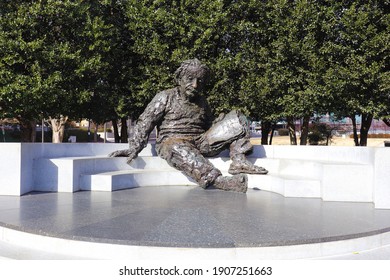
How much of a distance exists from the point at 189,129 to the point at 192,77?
118 cm

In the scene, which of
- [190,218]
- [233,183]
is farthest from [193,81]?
[190,218]

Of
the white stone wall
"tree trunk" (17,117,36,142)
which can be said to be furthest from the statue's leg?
"tree trunk" (17,117,36,142)

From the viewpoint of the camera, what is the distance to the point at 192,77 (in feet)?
→ 26.9

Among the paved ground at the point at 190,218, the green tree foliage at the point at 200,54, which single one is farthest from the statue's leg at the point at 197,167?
the green tree foliage at the point at 200,54

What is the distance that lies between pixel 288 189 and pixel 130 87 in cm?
1053

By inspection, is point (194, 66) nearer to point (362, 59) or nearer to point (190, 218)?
point (190, 218)

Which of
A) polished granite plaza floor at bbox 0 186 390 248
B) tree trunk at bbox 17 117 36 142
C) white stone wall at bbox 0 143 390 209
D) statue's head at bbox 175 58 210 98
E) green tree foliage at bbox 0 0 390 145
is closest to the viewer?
polished granite plaza floor at bbox 0 186 390 248

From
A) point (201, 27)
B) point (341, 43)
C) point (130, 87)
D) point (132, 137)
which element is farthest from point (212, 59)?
point (132, 137)

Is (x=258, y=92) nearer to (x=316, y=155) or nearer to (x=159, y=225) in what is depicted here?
(x=316, y=155)

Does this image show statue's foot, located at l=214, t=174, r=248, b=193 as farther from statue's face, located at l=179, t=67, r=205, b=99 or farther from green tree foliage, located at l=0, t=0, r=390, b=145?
green tree foliage, located at l=0, t=0, r=390, b=145

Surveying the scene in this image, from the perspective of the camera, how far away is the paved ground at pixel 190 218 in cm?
413

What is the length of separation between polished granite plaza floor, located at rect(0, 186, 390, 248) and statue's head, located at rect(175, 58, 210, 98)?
2.36 meters

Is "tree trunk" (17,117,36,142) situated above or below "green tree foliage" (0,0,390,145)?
below

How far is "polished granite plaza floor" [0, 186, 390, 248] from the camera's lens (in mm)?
4125
